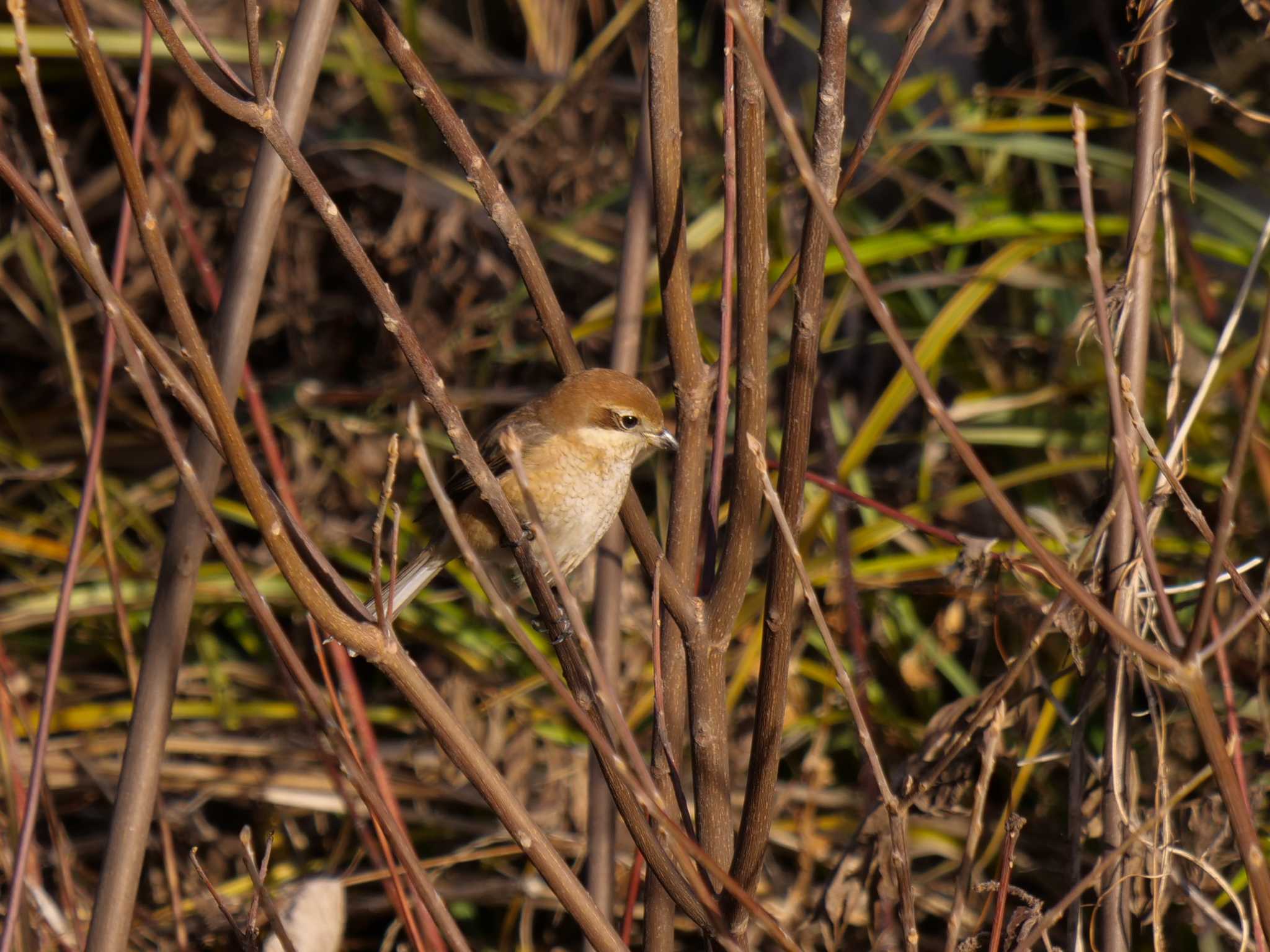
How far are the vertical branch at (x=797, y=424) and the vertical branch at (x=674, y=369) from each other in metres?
0.17

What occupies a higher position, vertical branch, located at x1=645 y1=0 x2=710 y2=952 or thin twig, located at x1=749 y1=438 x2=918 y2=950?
vertical branch, located at x1=645 y1=0 x2=710 y2=952

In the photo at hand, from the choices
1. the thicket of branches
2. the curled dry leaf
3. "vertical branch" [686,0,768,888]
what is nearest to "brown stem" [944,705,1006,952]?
the thicket of branches

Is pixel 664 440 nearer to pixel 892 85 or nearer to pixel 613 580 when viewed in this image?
pixel 613 580

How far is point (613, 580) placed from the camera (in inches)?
98.5

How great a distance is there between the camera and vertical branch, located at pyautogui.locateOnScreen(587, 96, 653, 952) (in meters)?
2.36

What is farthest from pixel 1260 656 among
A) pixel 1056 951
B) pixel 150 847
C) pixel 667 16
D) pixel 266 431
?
pixel 150 847

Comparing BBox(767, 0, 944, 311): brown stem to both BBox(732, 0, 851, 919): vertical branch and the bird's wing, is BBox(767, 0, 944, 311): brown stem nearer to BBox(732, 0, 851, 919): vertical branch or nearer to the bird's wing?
BBox(732, 0, 851, 919): vertical branch

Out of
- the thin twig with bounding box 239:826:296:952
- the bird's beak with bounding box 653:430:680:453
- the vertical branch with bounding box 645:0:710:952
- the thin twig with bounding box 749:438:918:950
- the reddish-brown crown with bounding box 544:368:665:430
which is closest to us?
the thin twig with bounding box 749:438:918:950

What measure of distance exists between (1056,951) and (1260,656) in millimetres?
1223

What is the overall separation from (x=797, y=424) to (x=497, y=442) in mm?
1441

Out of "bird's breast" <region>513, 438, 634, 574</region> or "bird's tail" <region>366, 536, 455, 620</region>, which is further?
"bird's tail" <region>366, 536, 455, 620</region>

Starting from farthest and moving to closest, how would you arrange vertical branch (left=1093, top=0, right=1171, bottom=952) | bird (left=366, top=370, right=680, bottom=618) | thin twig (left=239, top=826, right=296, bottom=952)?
1. bird (left=366, top=370, right=680, bottom=618)
2. vertical branch (left=1093, top=0, right=1171, bottom=952)
3. thin twig (left=239, top=826, right=296, bottom=952)

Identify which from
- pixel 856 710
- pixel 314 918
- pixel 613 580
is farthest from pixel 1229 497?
pixel 314 918

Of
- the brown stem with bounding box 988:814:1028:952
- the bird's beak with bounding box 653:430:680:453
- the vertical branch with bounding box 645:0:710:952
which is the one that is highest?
the bird's beak with bounding box 653:430:680:453
